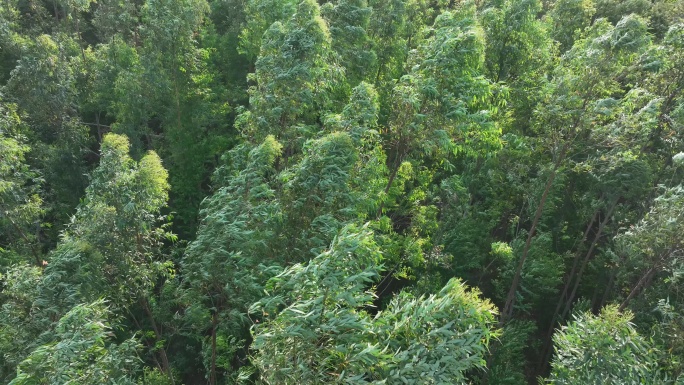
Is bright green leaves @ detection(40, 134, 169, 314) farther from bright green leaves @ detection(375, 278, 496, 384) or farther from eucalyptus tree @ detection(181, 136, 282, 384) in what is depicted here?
bright green leaves @ detection(375, 278, 496, 384)

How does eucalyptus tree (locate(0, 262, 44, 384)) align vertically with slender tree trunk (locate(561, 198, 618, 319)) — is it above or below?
→ above

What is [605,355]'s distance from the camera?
23.0 ft

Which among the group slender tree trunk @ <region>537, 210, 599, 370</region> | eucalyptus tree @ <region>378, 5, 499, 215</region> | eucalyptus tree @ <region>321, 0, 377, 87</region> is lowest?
slender tree trunk @ <region>537, 210, 599, 370</region>

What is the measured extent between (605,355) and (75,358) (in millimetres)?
8783

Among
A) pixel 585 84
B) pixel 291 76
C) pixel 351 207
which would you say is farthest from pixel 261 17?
pixel 585 84

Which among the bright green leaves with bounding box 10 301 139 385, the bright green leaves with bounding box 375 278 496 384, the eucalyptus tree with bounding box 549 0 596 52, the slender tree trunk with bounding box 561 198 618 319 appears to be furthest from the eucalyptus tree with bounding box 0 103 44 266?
the eucalyptus tree with bounding box 549 0 596 52

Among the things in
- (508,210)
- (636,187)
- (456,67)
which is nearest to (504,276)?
(508,210)

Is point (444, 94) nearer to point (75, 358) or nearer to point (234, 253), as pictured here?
point (234, 253)

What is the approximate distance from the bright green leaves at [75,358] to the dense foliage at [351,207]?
5 cm

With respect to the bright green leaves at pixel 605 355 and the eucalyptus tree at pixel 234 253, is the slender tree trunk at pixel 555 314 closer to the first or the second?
the bright green leaves at pixel 605 355

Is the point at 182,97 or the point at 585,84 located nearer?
the point at 585,84

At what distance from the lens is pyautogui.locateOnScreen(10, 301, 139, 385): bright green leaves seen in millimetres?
7367

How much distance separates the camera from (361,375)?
5.98 meters

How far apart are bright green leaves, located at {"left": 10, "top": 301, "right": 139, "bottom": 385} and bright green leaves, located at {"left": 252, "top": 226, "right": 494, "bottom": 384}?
3287 millimetres
